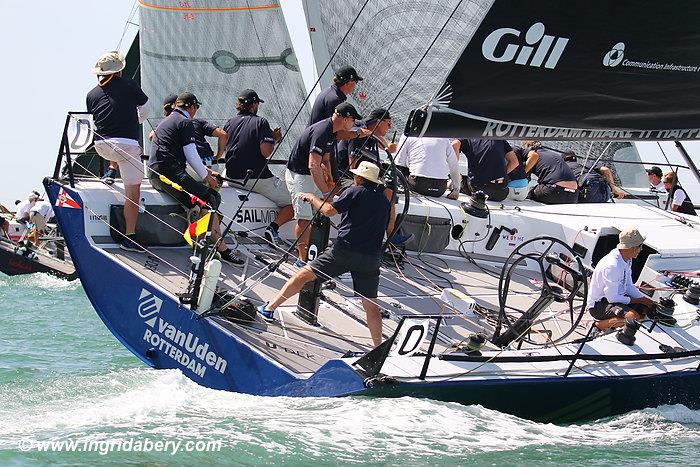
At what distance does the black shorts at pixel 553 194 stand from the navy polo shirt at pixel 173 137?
4.02 meters

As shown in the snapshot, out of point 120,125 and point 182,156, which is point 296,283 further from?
point 120,125

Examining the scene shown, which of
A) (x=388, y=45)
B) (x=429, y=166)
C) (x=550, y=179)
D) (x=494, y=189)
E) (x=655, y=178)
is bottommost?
(x=429, y=166)

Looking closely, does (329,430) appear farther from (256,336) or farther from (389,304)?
(389,304)

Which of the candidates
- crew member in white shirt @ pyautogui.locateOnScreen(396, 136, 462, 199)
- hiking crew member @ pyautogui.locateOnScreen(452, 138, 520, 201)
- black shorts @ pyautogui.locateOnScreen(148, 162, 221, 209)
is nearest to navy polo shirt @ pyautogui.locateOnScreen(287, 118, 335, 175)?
black shorts @ pyautogui.locateOnScreen(148, 162, 221, 209)

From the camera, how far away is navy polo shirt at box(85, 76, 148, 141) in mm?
9438

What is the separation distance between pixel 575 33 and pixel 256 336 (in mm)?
2918

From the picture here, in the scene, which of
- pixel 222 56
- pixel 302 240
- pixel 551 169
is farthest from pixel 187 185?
pixel 222 56

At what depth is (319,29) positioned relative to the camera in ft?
39.3

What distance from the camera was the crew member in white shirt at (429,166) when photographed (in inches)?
422

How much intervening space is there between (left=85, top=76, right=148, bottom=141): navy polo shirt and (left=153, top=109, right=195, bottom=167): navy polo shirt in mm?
278

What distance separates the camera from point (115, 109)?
9.42 metres

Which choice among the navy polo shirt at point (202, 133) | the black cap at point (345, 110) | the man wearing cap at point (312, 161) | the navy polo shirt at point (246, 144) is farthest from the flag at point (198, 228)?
the navy polo shirt at point (202, 133)

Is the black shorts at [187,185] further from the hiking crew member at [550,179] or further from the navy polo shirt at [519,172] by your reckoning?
the hiking crew member at [550,179]

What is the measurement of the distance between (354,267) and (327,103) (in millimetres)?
2278
